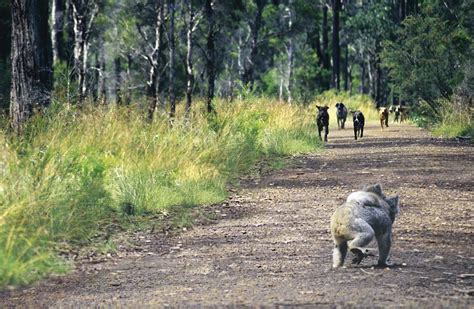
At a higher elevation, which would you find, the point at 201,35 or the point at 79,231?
the point at 201,35

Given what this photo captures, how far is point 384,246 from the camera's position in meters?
7.14

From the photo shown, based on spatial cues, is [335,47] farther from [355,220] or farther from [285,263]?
[355,220]

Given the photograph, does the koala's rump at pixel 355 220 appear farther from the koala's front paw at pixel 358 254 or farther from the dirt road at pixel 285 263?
the dirt road at pixel 285 263

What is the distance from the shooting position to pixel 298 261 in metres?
7.83

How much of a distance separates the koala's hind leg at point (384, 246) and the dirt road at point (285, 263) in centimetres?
15

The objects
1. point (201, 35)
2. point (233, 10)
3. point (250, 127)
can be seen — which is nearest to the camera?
point (250, 127)

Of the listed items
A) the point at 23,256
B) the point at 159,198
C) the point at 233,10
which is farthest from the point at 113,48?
the point at 23,256

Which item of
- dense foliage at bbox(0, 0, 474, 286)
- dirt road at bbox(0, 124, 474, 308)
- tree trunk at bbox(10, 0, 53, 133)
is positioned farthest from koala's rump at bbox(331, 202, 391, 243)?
tree trunk at bbox(10, 0, 53, 133)

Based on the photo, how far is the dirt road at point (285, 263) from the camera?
20.6 ft

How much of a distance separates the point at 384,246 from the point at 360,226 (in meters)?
0.46

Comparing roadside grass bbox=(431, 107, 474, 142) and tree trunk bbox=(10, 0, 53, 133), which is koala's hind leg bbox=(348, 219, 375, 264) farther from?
roadside grass bbox=(431, 107, 474, 142)

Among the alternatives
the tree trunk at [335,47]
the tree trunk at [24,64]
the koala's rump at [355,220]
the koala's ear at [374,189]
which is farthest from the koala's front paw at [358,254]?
the tree trunk at [335,47]

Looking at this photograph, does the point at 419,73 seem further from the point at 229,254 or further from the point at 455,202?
the point at 229,254

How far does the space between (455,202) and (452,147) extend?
1020 cm
